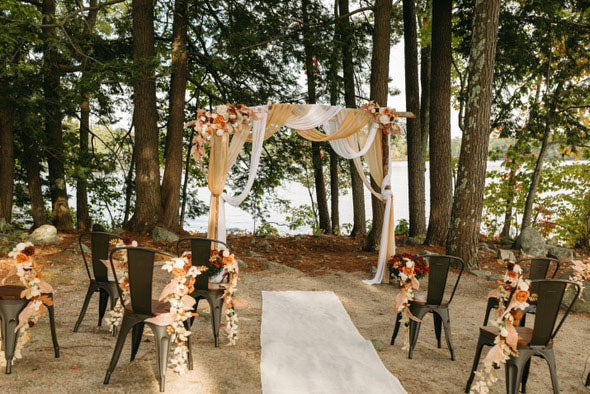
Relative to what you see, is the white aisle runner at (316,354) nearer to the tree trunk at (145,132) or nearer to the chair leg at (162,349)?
the chair leg at (162,349)

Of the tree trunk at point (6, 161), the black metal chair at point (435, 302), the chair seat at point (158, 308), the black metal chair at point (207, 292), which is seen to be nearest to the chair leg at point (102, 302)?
the black metal chair at point (207, 292)

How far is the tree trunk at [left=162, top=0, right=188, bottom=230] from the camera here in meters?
9.14

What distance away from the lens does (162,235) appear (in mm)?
8453

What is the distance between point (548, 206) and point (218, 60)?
8978 millimetres

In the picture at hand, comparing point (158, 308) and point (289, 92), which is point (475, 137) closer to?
point (289, 92)

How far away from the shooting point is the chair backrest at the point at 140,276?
3086mm

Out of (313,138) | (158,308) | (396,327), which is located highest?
(313,138)

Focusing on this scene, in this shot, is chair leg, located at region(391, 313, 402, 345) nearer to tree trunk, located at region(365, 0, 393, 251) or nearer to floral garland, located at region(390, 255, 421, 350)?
floral garland, located at region(390, 255, 421, 350)

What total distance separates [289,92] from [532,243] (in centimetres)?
602

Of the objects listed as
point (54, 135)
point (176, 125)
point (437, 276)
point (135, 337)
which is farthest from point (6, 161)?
point (437, 276)

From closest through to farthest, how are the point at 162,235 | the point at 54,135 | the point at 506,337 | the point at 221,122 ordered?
1. the point at 506,337
2. the point at 221,122
3. the point at 162,235
4. the point at 54,135

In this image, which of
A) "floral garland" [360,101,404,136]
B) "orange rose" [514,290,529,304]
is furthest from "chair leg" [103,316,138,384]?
"floral garland" [360,101,404,136]

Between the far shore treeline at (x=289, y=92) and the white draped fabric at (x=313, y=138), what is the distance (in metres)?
1.44

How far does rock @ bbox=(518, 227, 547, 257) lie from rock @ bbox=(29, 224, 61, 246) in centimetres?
884
